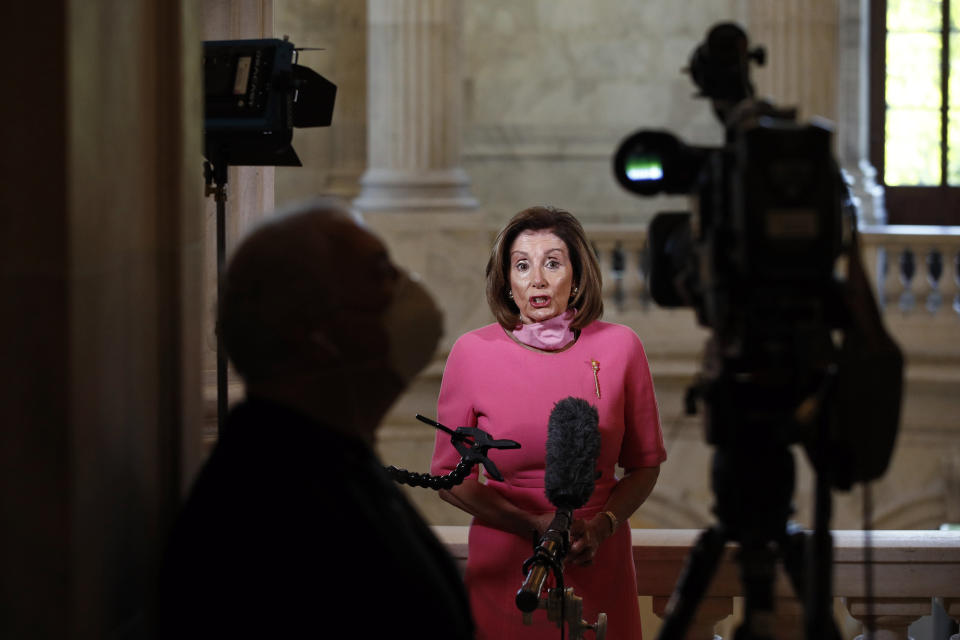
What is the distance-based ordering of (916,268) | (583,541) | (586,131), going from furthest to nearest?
Answer: (586,131) < (916,268) < (583,541)

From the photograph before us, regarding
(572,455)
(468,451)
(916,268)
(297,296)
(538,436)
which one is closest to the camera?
(297,296)

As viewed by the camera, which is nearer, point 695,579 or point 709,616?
point 695,579

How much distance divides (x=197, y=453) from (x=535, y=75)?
10583 mm

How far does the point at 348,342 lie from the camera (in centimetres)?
176

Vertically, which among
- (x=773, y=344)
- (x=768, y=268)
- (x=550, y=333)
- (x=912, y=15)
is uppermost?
(x=912, y=15)

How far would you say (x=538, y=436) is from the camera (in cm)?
324

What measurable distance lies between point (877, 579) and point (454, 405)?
1262 mm

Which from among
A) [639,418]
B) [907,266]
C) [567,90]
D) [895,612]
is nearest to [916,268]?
[907,266]

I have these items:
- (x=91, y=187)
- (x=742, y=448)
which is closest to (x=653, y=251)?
(x=742, y=448)

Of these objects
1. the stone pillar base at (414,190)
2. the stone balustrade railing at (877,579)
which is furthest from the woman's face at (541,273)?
the stone pillar base at (414,190)

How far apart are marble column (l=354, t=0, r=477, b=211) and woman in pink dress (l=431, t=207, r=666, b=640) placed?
21.8 ft

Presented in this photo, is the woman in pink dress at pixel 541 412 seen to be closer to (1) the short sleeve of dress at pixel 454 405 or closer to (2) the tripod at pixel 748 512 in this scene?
(1) the short sleeve of dress at pixel 454 405

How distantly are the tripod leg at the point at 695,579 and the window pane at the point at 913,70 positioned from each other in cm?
1105

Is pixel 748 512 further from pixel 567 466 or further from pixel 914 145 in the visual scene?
pixel 914 145
